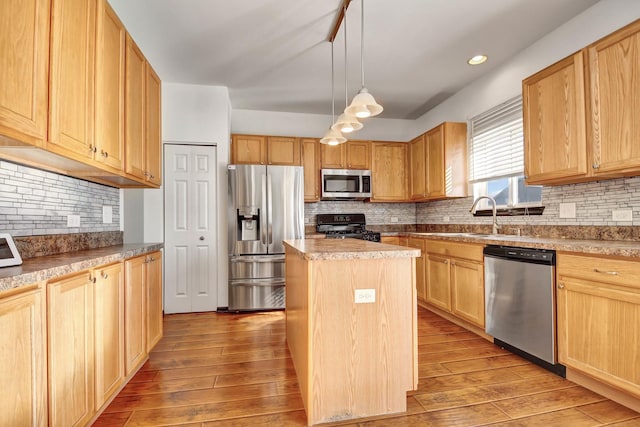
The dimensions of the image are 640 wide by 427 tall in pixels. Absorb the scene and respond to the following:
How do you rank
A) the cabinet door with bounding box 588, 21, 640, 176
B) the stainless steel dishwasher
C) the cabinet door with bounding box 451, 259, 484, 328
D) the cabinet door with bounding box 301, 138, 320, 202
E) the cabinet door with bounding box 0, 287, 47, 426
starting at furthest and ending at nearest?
the cabinet door with bounding box 301, 138, 320, 202
the cabinet door with bounding box 451, 259, 484, 328
the stainless steel dishwasher
the cabinet door with bounding box 588, 21, 640, 176
the cabinet door with bounding box 0, 287, 47, 426

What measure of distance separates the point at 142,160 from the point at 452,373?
2723 mm

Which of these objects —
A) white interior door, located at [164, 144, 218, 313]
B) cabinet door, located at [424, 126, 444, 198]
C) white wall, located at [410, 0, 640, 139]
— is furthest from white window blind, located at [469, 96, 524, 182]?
white interior door, located at [164, 144, 218, 313]

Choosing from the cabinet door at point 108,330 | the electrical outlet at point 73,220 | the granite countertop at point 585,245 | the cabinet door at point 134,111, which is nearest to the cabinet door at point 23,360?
the cabinet door at point 108,330

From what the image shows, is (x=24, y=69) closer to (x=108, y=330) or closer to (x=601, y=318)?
(x=108, y=330)

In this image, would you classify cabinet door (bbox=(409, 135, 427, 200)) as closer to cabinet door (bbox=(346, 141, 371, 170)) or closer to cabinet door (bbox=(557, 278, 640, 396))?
cabinet door (bbox=(346, 141, 371, 170))

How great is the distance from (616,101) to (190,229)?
3.98 m

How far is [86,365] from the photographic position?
4.66 ft

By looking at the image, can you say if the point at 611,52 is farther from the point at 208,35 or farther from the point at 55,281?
A: the point at 55,281

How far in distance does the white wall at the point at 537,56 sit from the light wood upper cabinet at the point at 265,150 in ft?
7.15

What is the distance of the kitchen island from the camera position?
1.57 meters

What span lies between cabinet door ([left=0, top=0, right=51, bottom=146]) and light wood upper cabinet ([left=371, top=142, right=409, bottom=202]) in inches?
152

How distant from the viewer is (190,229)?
144 inches

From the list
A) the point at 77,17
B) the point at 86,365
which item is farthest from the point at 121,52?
the point at 86,365

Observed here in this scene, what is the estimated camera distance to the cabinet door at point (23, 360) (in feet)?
3.18
